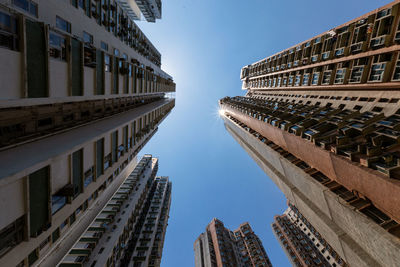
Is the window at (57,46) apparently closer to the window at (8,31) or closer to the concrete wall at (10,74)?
the window at (8,31)

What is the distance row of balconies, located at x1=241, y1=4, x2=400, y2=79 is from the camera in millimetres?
21586

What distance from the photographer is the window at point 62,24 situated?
1206 centimetres

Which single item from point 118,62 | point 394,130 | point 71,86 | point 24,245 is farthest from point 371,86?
point 24,245

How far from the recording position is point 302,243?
6156 centimetres

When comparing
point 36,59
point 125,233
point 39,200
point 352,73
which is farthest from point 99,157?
point 352,73

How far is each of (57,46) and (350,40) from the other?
40353 millimetres

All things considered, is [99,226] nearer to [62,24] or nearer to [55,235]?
[55,235]

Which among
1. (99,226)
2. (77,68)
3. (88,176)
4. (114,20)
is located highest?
(114,20)

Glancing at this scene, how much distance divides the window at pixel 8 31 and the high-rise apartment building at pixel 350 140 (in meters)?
23.7

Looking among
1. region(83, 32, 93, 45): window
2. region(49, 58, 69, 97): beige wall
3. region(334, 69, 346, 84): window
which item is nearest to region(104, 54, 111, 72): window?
region(83, 32, 93, 45): window

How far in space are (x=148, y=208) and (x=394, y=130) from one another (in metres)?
61.6

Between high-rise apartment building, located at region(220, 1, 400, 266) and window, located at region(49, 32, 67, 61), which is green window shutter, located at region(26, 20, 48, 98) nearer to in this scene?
window, located at region(49, 32, 67, 61)

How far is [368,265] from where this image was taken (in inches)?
510

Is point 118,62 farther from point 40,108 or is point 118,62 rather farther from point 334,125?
point 334,125
